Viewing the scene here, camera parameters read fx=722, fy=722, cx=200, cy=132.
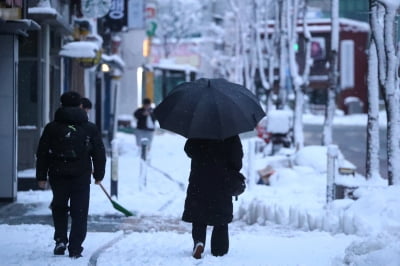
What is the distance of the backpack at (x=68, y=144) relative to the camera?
7.22 metres

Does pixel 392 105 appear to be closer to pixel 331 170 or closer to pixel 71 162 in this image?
pixel 331 170

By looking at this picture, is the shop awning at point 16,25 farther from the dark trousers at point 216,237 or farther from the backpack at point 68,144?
the dark trousers at point 216,237

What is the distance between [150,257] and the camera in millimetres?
A: 7512

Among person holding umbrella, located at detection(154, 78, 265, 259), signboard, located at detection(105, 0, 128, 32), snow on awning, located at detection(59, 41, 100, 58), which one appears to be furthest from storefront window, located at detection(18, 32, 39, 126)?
signboard, located at detection(105, 0, 128, 32)

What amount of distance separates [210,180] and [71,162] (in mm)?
1408

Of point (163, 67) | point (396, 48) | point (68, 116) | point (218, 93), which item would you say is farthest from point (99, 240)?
point (163, 67)

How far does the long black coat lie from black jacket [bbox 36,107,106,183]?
101 centimetres

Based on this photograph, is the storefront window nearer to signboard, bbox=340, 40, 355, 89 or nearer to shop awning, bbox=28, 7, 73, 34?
shop awning, bbox=28, 7, 73, 34

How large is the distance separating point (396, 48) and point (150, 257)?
6396 mm

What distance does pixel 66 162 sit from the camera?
725 centimetres

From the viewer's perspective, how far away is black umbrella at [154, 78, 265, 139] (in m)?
7.02

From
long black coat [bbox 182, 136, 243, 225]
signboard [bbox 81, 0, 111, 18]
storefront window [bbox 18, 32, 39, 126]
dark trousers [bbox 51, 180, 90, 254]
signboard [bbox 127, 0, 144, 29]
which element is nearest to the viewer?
long black coat [bbox 182, 136, 243, 225]

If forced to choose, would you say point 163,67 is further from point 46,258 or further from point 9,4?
point 46,258

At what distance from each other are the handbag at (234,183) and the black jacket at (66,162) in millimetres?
1339
